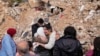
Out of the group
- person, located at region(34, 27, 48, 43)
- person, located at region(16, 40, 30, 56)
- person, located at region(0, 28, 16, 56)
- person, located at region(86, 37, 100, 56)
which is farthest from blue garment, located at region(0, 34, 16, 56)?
person, located at region(86, 37, 100, 56)

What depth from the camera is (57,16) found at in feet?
59.6

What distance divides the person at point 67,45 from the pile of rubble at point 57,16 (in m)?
3.15

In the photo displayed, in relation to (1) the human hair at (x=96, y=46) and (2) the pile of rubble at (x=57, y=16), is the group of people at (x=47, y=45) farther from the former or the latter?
(2) the pile of rubble at (x=57, y=16)

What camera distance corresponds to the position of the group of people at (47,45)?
311 inches

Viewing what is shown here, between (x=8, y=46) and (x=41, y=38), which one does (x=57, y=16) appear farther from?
(x=8, y=46)

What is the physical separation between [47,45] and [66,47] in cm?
64

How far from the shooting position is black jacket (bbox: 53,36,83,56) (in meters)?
8.36

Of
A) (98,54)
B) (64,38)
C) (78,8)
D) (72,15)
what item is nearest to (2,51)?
(64,38)

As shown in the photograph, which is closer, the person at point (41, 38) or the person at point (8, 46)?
the person at point (8, 46)

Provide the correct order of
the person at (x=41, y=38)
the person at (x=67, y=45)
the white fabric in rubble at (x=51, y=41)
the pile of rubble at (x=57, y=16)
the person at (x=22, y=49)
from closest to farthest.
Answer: the person at (x=22, y=49), the person at (x=67, y=45), the white fabric in rubble at (x=51, y=41), the person at (x=41, y=38), the pile of rubble at (x=57, y=16)

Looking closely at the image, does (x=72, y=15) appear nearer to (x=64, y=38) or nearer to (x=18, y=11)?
(x=18, y=11)

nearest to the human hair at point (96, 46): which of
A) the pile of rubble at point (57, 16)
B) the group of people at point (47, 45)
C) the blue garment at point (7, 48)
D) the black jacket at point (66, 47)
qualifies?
the group of people at point (47, 45)

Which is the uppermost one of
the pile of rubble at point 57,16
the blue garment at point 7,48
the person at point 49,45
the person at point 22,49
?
the person at point 22,49

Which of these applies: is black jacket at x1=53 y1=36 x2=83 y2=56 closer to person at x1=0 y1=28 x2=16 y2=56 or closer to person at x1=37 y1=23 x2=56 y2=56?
person at x1=37 y1=23 x2=56 y2=56
